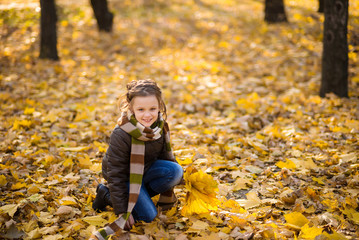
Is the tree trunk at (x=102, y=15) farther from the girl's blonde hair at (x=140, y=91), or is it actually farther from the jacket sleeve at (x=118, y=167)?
the jacket sleeve at (x=118, y=167)

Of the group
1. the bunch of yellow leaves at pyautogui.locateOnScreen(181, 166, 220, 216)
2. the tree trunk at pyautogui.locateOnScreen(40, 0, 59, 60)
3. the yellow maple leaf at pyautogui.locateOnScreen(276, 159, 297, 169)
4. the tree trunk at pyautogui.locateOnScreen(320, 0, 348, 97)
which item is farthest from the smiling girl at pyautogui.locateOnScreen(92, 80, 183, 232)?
the tree trunk at pyautogui.locateOnScreen(40, 0, 59, 60)

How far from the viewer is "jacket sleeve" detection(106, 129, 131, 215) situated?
2.30 meters

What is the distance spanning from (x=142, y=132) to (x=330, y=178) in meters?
1.87

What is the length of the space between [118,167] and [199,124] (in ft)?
7.25

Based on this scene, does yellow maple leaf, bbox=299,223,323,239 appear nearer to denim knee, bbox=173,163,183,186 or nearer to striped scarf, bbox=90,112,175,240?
denim knee, bbox=173,163,183,186

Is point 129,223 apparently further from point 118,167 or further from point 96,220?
point 118,167

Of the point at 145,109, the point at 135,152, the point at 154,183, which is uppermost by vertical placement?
the point at 145,109

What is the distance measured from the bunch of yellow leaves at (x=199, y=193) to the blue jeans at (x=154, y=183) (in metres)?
0.10

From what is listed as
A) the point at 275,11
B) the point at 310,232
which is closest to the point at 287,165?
the point at 310,232

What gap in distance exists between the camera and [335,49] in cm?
476

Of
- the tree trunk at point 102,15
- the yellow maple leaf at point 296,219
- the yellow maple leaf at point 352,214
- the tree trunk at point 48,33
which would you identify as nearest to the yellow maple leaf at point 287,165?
the yellow maple leaf at point 352,214

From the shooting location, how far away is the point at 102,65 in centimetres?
680

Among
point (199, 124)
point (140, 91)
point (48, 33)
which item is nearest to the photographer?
point (140, 91)

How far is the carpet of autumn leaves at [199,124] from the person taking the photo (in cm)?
242
